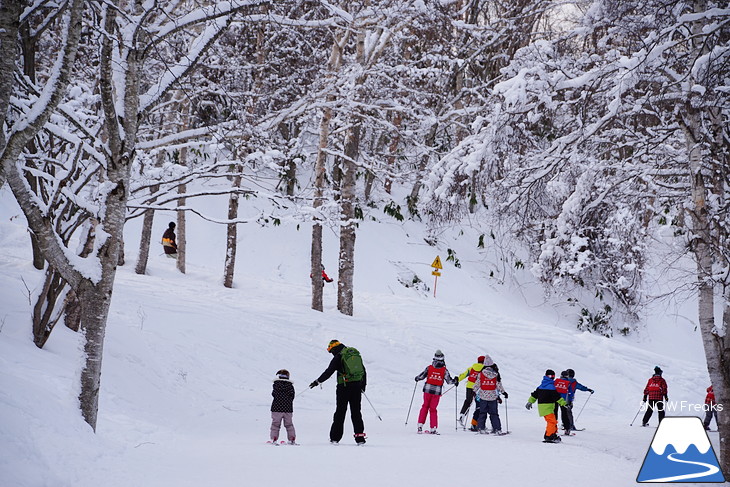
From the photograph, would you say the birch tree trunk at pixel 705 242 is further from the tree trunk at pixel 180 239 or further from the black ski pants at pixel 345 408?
the tree trunk at pixel 180 239

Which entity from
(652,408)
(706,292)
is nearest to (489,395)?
(706,292)

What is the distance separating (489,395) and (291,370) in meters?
4.85

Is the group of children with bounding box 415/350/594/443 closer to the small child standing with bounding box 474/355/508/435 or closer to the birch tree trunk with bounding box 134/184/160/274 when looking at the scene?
the small child standing with bounding box 474/355/508/435

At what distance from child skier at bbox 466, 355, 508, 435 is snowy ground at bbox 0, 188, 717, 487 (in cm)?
28

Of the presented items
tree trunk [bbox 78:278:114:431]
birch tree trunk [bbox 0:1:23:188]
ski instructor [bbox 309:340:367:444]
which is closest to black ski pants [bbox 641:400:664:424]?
ski instructor [bbox 309:340:367:444]

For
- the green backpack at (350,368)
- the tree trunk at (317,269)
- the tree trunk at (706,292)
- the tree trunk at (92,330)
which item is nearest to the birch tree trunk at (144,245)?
the tree trunk at (317,269)

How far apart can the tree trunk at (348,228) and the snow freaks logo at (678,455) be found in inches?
426

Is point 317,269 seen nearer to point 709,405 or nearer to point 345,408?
point 345,408

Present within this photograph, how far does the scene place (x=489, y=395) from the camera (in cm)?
1144

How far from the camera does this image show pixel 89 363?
22.1 ft

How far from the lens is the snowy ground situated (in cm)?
673

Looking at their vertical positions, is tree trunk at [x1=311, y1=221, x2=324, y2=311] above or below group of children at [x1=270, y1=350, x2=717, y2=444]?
above

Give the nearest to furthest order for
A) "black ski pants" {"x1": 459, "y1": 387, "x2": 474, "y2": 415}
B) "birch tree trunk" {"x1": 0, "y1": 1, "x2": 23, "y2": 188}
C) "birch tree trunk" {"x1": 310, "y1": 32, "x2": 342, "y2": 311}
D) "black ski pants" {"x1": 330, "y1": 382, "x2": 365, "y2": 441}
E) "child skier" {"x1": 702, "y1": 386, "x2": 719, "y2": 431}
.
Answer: "birch tree trunk" {"x1": 0, "y1": 1, "x2": 23, "y2": 188} → "black ski pants" {"x1": 330, "y1": 382, "x2": 365, "y2": 441} → "black ski pants" {"x1": 459, "y1": 387, "x2": 474, "y2": 415} → "child skier" {"x1": 702, "y1": 386, "x2": 719, "y2": 431} → "birch tree trunk" {"x1": 310, "y1": 32, "x2": 342, "y2": 311}

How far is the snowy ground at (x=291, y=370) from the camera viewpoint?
6.73 meters
